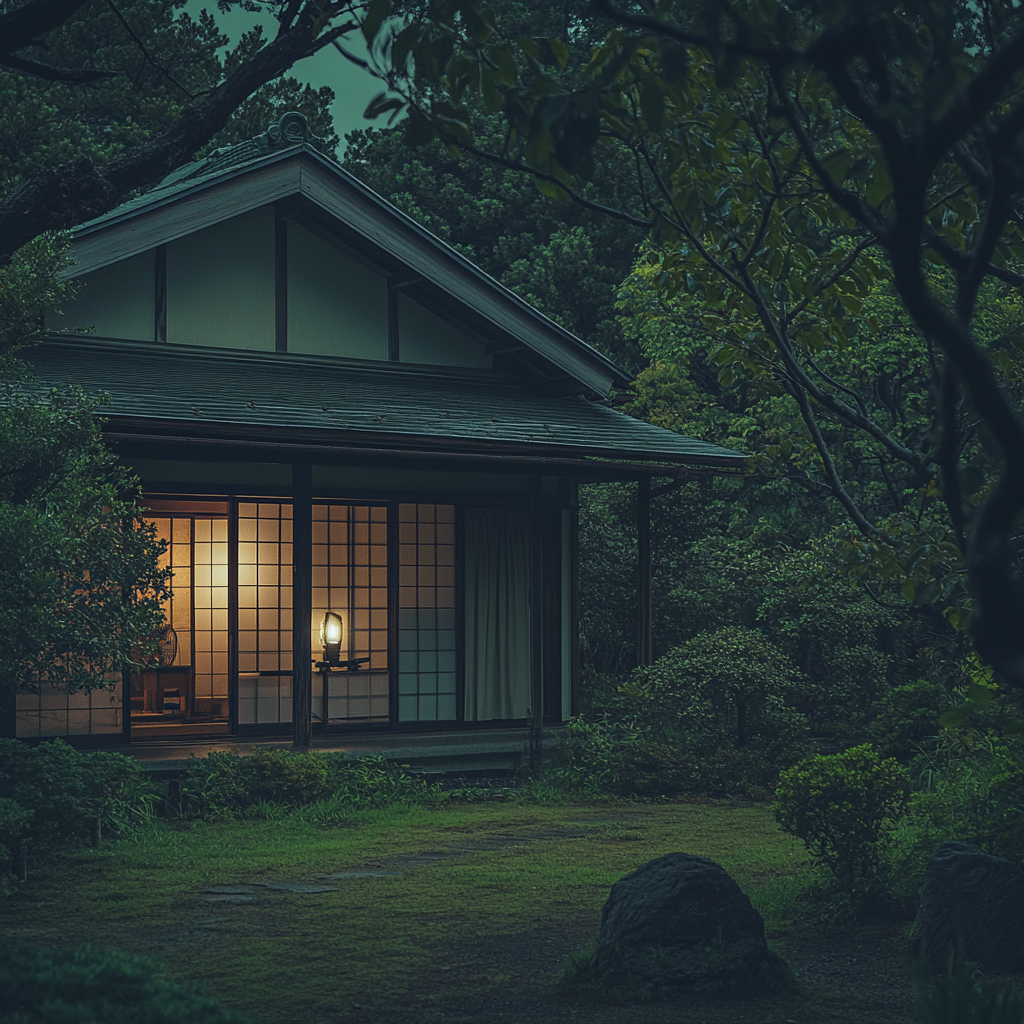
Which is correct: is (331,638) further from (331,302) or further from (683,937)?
(683,937)

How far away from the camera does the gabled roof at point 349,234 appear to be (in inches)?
512

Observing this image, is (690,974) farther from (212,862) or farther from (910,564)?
(212,862)

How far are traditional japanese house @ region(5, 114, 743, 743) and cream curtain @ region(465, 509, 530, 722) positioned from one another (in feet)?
0.08

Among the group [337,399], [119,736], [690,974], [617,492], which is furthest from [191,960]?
[617,492]

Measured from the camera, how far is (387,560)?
1426cm

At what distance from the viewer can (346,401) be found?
13.4 meters

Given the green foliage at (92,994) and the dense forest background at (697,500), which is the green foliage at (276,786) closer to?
the dense forest background at (697,500)

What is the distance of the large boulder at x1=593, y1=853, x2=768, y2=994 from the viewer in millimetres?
5742

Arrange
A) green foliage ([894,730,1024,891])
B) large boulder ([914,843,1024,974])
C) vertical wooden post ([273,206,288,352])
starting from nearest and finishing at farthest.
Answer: large boulder ([914,843,1024,974]), green foliage ([894,730,1024,891]), vertical wooden post ([273,206,288,352])

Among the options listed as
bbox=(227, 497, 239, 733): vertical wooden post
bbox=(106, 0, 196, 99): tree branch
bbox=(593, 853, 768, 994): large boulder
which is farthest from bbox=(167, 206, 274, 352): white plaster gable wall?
bbox=(593, 853, 768, 994): large boulder

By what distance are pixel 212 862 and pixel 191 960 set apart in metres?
2.72

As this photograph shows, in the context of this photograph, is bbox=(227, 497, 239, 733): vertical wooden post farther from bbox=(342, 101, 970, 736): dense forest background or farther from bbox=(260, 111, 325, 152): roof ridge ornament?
bbox=(342, 101, 970, 736): dense forest background

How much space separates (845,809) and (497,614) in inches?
305

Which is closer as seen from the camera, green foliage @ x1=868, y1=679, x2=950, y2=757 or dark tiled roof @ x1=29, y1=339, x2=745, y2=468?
green foliage @ x1=868, y1=679, x2=950, y2=757
